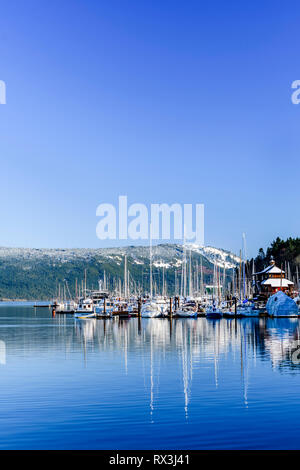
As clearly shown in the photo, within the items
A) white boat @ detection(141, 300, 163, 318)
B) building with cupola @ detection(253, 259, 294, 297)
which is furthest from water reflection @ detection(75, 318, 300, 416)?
building with cupola @ detection(253, 259, 294, 297)

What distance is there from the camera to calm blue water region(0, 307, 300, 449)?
2564 centimetres

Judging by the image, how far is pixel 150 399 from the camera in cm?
3488

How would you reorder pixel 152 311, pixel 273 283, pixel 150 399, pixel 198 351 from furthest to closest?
pixel 273 283, pixel 152 311, pixel 198 351, pixel 150 399

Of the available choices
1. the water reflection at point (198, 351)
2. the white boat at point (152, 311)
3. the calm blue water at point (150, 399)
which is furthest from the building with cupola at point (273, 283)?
the calm blue water at point (150, 399)

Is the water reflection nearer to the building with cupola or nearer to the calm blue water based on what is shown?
the calm blue water

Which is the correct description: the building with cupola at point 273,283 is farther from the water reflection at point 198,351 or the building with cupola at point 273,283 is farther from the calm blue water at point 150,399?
the calm blue water at point 150,399

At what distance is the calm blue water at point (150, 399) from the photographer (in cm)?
2564

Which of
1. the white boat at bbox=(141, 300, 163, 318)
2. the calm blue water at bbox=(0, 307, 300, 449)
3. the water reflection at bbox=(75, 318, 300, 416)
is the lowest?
the calm blue water at bbox=(0, 307, 300, 449)

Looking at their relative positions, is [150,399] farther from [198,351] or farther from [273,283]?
[273,283]

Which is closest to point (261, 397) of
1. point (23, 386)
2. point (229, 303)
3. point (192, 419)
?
point (192, 419)

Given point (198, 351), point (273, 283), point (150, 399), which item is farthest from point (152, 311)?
point (150, 399)

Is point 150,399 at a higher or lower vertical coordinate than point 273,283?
lower
